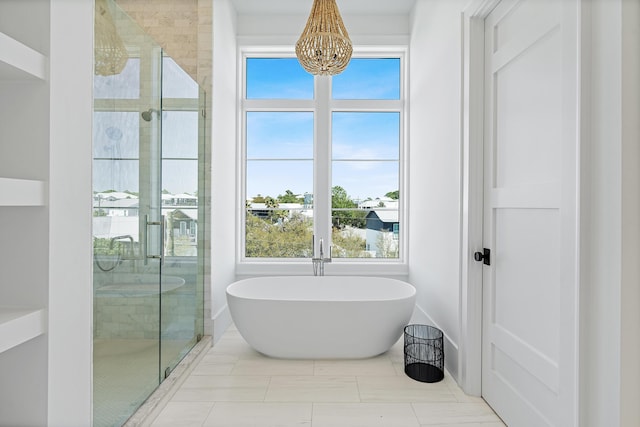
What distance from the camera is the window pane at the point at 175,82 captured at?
7.39ft

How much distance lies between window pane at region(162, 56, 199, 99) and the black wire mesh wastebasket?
2150 mm

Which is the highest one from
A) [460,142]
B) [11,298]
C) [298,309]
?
[460,142]

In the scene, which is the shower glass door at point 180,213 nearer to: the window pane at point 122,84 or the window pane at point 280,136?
the window pane at point 122,84

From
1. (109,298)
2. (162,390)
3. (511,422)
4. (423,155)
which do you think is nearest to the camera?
(109,298)

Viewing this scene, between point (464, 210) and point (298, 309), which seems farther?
point (298, 309)

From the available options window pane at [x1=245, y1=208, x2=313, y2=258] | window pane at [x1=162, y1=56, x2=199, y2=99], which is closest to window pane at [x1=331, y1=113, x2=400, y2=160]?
window pane at [x1=245, y1=208, x2=313, y2=258]

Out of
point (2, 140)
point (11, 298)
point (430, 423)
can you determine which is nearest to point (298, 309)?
point (430, 423)

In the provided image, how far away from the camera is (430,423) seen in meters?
1.85

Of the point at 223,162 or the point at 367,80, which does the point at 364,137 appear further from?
the point at 223,162

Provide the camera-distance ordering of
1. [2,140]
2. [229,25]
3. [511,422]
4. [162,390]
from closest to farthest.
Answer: [2,140], [511,422], [162,390], [229,25]

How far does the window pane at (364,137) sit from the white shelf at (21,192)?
9.68ft

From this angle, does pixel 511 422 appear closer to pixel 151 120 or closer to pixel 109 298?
pixel 109 298

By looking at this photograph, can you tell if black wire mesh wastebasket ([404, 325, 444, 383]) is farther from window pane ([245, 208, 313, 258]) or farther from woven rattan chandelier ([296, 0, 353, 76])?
woven rattan chandelier ([296, 0, 353, 76])

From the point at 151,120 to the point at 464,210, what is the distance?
6.02ft
